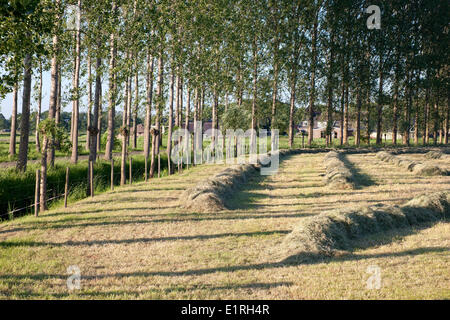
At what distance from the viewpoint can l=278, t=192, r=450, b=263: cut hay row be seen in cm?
802

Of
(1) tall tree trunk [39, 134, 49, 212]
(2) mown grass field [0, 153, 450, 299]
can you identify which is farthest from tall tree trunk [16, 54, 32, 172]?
(2) mown grass field [0, 153, 450, 299]

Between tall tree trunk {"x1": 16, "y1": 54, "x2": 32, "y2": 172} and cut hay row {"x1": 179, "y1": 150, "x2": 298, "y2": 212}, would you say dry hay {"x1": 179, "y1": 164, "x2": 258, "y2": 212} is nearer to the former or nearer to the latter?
cut hay row {"x1": 179, "y1": 150, "x2": 298, "y2": 212}

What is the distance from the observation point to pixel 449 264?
7.28 meters

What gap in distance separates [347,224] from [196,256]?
155 inches

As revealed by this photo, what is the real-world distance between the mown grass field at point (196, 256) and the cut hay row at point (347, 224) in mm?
314

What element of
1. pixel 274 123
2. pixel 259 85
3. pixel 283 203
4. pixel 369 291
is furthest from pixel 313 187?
pixel 259 85

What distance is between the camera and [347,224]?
31.6 feet

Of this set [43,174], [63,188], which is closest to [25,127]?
[63,188]

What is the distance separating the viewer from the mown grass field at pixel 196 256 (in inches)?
244

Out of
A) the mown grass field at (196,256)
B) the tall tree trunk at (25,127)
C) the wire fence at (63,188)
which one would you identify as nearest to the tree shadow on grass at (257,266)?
the mown grass field at (196,256)

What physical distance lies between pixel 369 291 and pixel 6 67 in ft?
27.7

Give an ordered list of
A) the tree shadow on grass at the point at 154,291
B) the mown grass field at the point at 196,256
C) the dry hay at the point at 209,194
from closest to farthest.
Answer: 1. the tree shadow on grass at the point at 154,291
2. the mown grass field at the point at 196,256
3. the dry hay at the point at 209,194

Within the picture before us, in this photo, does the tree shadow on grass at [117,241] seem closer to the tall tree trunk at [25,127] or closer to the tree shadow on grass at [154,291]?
the tree shadow on grass at [154,291]

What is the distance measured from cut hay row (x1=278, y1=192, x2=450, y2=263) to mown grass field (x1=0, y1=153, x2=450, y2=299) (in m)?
0.31
